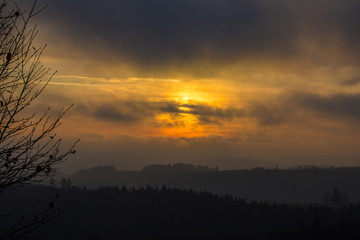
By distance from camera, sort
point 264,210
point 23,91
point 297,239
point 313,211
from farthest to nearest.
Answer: point 264,210 → point 313,211 → point 297,239 → point 23,91

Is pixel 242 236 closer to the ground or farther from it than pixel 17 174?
closer to the ground

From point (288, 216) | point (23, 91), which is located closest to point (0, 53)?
point (23, 91)

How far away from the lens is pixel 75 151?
11.4 m

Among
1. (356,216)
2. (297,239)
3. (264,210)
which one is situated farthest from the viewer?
(264,210)

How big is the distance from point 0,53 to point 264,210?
19154 centimetres

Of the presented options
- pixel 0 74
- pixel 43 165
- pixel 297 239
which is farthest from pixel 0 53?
pixel 297 239

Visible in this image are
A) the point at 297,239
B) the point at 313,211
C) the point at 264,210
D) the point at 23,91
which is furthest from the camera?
the point at 264,210

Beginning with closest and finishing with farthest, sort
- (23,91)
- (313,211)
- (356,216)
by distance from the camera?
(23,91)
(356,216)
(313,211)

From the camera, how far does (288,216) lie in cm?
18188

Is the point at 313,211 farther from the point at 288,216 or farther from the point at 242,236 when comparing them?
the point at 242,236

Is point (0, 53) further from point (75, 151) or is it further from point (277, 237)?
point (277, 237)

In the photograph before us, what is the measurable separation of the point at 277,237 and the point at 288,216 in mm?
61026

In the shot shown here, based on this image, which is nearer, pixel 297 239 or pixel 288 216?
pixel 297 239

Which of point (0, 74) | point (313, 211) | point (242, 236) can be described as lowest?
point (242, 236)
